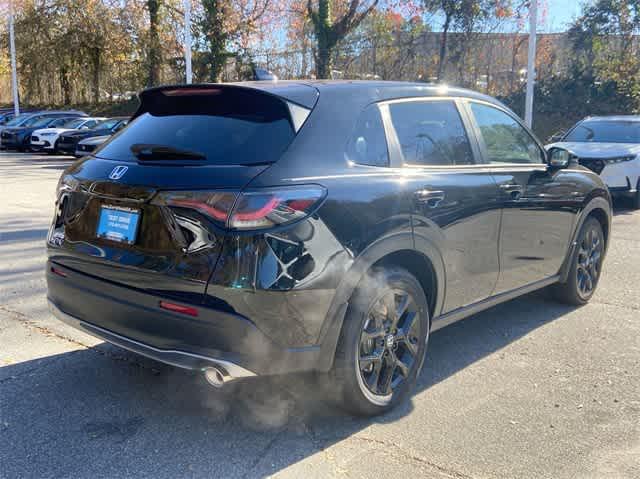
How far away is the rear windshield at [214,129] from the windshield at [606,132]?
31.8 ft

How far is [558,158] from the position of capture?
4965 mm

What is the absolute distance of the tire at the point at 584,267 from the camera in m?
5.45

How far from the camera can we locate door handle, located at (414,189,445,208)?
12.0 feet

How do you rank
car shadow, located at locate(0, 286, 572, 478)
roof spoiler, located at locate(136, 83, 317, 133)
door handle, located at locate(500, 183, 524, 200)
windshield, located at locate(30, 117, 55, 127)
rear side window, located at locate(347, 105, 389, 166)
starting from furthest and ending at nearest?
windshield, located at locate(30, 117, 55, 127)
door handle, located at locate(500, 183, 524, 200)
rear side window, located at locate(347, 105, 389, 166)
roof spoiler, located at locate(136, 83, 317, 133)
car shadow, located at locate(0, 286, 572, 478)

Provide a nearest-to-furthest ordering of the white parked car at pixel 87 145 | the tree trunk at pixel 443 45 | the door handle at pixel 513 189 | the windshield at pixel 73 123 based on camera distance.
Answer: the door handle at pixel 513 189, the white parked car at pixel 87 145, the tree trunk at pixel 443 45, the windshield at pixel 73 123

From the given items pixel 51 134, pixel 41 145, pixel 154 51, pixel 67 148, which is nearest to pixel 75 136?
pixel 67 148

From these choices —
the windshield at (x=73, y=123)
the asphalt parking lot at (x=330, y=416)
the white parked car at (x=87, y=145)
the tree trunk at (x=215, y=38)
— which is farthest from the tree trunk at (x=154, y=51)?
the asphalt parking lot at (x=330, y=416)

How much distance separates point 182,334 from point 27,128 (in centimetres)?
2441

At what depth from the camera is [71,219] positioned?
140 inches

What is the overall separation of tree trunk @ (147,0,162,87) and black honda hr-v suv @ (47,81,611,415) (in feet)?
99.0

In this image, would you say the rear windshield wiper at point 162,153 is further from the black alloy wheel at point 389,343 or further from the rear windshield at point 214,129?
the black alloy wheel at point 389,343

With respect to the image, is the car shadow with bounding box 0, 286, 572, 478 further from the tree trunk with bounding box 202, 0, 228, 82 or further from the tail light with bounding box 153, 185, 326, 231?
the tree trunk with bounding box 202, 0, 228, 82

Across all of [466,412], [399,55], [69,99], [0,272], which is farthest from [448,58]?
[69,99]

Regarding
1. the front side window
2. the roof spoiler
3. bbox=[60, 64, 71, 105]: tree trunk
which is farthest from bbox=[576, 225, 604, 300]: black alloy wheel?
bbox=[60, 64, 71, 105]: tree trunk
